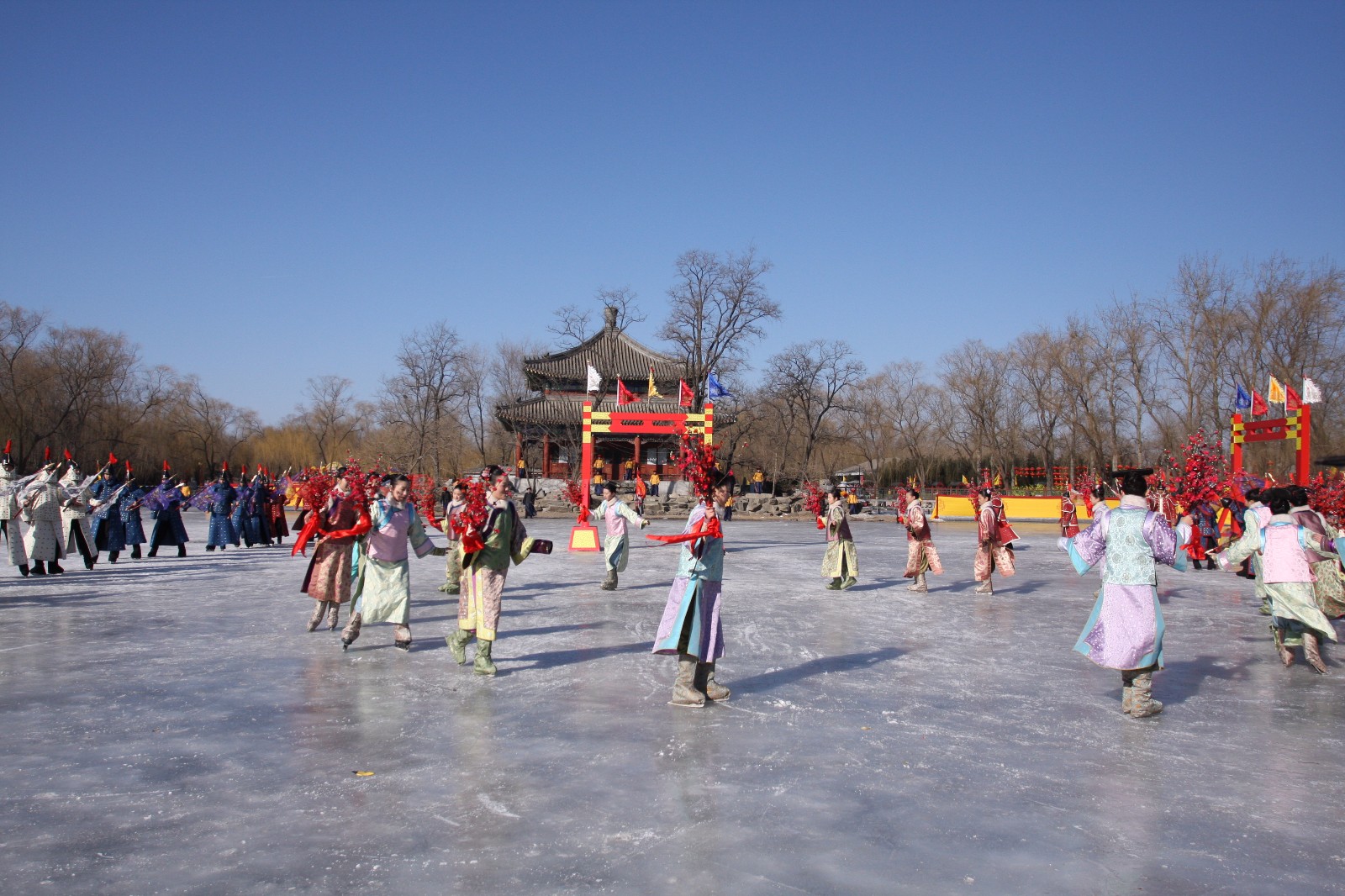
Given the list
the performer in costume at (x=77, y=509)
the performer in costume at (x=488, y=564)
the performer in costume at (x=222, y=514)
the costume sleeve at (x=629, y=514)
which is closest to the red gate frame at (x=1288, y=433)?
the costume sleeve at (x=629, y=514)

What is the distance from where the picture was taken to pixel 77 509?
13695 mm

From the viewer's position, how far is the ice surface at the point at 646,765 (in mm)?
3531

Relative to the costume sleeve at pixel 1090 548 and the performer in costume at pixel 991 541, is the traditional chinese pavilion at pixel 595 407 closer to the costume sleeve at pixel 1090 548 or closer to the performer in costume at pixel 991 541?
the performer in costume at pixel 991 541

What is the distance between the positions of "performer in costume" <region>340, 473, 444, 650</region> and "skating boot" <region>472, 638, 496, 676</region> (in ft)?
3.23

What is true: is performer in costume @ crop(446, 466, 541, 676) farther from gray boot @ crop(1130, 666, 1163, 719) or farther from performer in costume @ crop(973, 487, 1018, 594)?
performer in costume @ crop(973, 487, 1018, 594)

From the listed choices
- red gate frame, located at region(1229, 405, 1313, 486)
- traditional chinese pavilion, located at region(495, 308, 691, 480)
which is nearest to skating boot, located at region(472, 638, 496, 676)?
red gate frame, located at region(1229, 405, 1313, 486)

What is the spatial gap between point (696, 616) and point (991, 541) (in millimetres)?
7796

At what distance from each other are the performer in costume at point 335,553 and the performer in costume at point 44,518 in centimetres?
638

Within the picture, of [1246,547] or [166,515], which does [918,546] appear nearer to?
[1246,547]

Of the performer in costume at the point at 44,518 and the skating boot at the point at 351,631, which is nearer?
the skating boot at the point at 351,631

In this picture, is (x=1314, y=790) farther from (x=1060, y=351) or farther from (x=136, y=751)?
(x=1060, y=351)

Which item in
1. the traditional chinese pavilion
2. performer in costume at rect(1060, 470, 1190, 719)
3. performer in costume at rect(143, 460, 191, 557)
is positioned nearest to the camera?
performer in costume at rect(1060, 470, 1190, 719)

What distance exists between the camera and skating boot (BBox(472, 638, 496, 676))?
6.96m

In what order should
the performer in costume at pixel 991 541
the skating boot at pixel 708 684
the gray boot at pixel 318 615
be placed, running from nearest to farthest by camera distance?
the skating boot at pixel 708 684 → the gray boot at pixel 318 615 → the performer in costume at pixel 991 541
